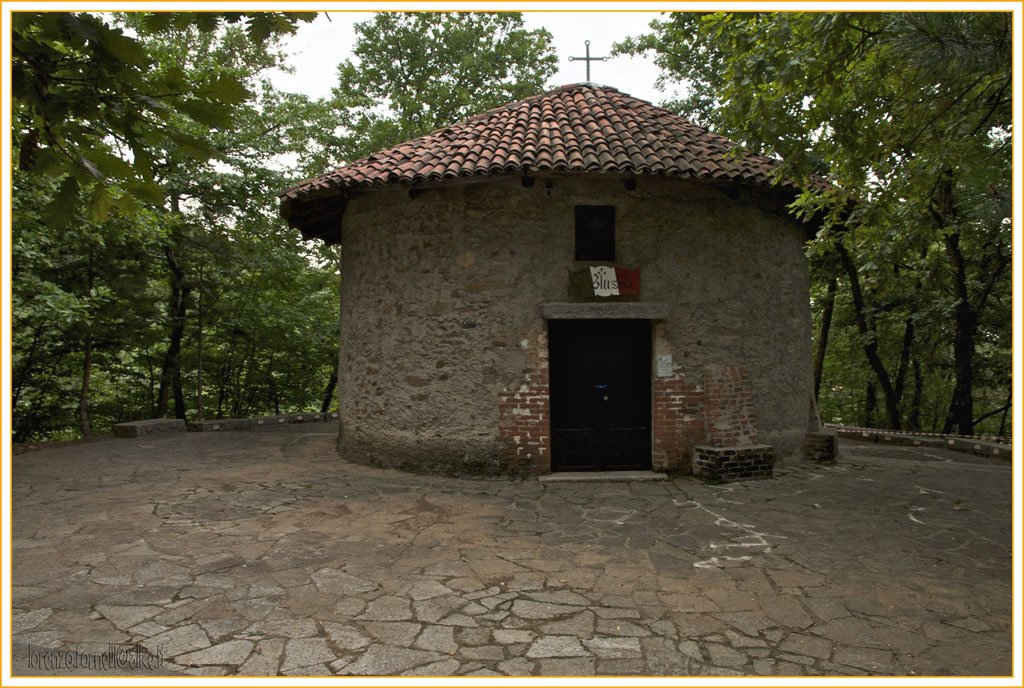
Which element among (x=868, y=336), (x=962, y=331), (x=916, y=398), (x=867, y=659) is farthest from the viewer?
(x=916, y=398)

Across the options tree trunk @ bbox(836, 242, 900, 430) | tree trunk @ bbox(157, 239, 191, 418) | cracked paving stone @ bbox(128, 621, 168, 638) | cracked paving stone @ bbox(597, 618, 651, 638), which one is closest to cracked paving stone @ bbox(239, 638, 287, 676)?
cracked paving stone @ bbox(128, 621, 168, 638)

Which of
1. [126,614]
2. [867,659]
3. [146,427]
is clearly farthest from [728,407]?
[146,427]

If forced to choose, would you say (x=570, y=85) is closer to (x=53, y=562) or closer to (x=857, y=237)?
(x=857, y=237)

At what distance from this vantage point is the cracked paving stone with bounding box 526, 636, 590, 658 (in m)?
3.12

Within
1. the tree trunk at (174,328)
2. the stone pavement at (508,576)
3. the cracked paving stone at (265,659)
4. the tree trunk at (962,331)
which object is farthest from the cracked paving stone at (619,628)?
the tree trunk at (174,328)

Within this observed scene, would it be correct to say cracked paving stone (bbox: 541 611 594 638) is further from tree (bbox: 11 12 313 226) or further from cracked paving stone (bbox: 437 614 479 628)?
tree (bbox: 11 12 313 226)

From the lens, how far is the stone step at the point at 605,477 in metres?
7.27

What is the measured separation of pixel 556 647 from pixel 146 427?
10.5m

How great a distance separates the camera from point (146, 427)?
11164mm

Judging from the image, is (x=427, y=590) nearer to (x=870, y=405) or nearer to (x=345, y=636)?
(x=345, y=636)

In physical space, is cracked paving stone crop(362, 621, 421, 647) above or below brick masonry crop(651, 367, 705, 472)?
below

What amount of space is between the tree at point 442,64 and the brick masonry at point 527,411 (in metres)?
12.4

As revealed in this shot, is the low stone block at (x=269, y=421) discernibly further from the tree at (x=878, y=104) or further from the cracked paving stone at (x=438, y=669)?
the cracked paving stone at (x=438, y=669)

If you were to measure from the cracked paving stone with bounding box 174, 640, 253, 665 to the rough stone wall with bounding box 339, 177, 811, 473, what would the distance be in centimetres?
436
